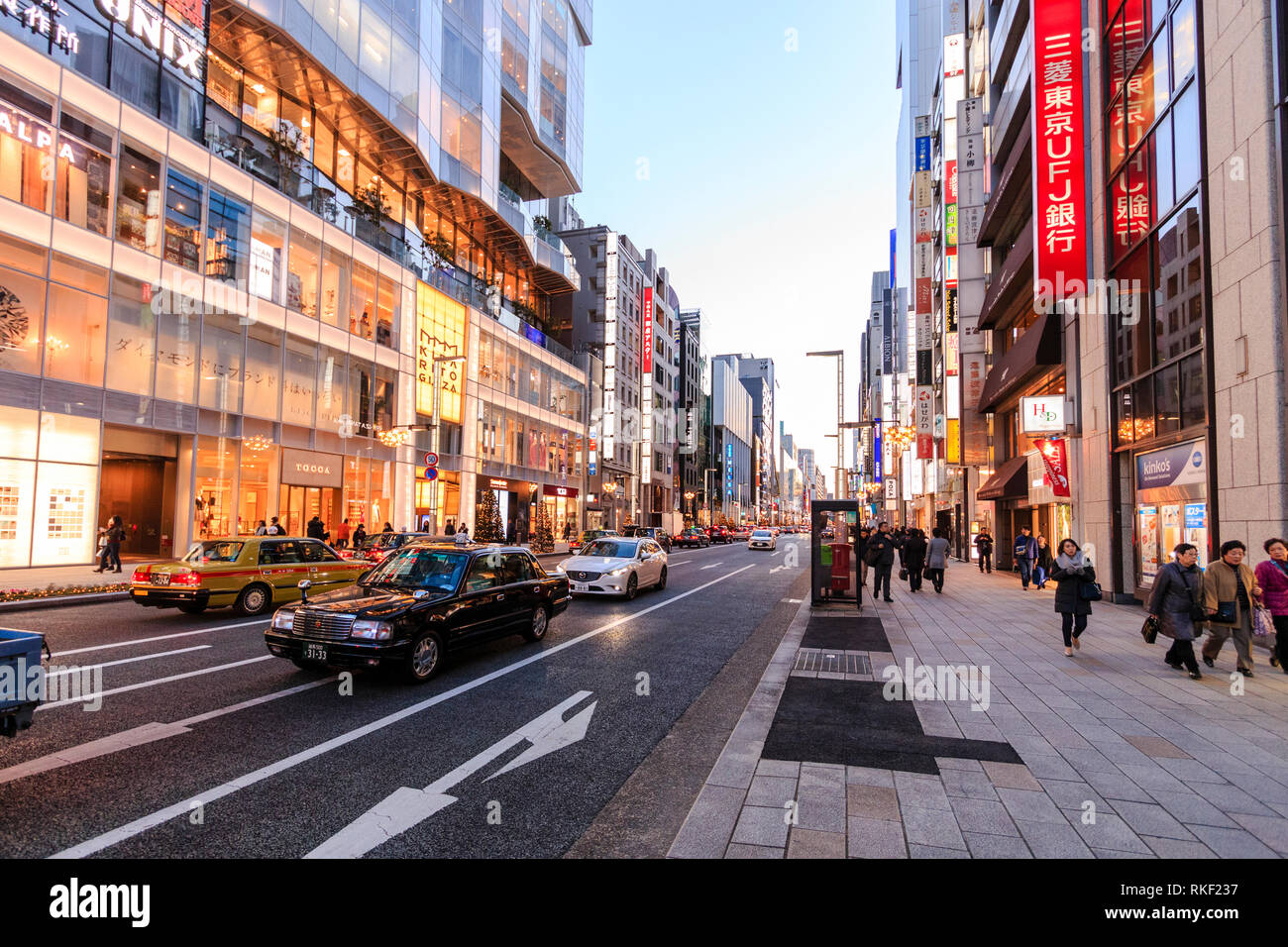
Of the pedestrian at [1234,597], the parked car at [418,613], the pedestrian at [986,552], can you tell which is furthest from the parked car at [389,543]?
the pedestrian at [986,552]

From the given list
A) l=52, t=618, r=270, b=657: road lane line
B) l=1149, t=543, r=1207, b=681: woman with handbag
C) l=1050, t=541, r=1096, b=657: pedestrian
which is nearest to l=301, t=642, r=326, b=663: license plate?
l=52, t=618, r=270, b=657: road lane line

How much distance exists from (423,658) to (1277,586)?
10341mm

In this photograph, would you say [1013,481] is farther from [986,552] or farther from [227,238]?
[227,238]

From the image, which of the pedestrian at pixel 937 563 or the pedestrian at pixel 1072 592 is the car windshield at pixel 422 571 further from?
the pedestrian at pixel 937 563

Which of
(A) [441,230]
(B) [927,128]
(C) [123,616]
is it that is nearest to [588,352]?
(A) [441,230]

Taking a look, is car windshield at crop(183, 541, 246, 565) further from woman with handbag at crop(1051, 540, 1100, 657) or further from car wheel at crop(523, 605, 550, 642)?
woman with handbag at crop(1051, 540, 1100, 657)

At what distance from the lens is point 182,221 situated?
847 inches

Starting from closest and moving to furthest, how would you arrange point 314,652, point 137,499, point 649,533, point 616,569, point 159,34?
point 314,652
point 616,569
point 159,34
point 137,499
point 649,533

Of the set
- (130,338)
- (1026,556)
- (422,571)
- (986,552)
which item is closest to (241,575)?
(422,571)

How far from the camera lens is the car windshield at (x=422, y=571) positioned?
8.80 metres

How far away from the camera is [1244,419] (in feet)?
35.7

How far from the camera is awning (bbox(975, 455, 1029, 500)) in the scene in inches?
960
